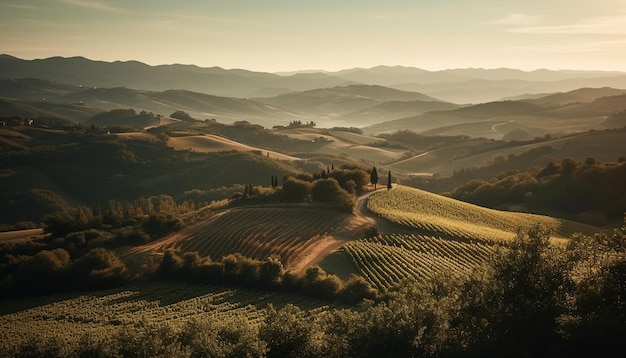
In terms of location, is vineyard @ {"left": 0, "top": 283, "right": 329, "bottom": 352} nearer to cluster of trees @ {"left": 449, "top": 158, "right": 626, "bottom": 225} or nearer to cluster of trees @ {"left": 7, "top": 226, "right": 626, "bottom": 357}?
cluster of trees @ {"left": 7, "top": 226, "right": 626, "bottom": 357}

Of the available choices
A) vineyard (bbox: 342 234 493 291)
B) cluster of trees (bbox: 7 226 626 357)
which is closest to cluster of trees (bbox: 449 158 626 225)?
vineyard (bbox: 342 234 493 291)

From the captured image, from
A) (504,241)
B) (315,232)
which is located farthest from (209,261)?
(504,241)

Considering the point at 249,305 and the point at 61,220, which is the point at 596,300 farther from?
the point at 61,220

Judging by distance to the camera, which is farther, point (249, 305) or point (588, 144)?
point (588, 144)

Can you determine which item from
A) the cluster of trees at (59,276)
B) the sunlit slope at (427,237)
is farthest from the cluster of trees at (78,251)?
the sunlit slope at (427,237)

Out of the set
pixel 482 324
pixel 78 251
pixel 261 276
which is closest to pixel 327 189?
pixel 261 276

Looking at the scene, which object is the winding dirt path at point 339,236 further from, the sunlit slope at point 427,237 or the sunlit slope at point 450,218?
the sunlit slope at point 450,218

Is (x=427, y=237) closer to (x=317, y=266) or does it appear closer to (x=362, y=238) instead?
(x=362, y=238)

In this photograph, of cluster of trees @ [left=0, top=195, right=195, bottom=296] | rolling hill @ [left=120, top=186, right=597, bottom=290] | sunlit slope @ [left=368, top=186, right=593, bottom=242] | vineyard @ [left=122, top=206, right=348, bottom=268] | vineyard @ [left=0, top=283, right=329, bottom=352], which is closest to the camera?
vineyard @ [left=0, top=283, right=329, bottom=352]
